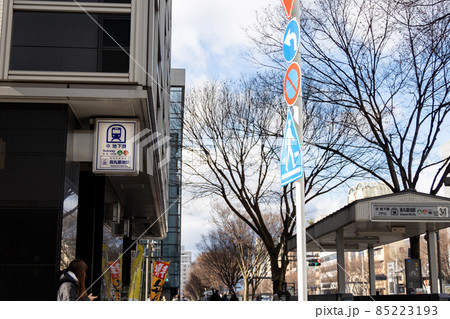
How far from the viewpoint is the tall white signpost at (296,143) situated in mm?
4277

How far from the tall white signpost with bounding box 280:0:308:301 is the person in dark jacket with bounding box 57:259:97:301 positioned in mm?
2502

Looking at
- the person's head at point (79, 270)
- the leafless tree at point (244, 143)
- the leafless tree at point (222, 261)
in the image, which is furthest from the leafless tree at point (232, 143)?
the leafless tree at point (222, 261)

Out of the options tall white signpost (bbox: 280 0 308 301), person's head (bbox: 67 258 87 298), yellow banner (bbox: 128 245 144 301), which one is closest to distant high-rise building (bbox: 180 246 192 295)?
yellow banner (bbox: 128 245 144 301)

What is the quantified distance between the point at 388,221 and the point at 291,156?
7.45 metres

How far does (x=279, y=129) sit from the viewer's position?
55.8 feet

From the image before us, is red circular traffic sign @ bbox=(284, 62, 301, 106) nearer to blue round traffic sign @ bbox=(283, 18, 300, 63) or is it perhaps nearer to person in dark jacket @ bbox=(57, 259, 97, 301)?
blue round traffic sign @ bbox=(283, 18, 300, 63)

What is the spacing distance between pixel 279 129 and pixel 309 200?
2.48m

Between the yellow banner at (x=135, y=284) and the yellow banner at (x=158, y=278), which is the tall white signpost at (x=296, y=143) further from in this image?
the yellow banner at (x=158, y=278)

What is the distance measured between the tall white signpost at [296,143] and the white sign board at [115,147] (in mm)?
3962

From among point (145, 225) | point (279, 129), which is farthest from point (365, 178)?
point (145, 225)

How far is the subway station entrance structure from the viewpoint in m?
10.9

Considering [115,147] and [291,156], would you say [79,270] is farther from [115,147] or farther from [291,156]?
[291,156]
